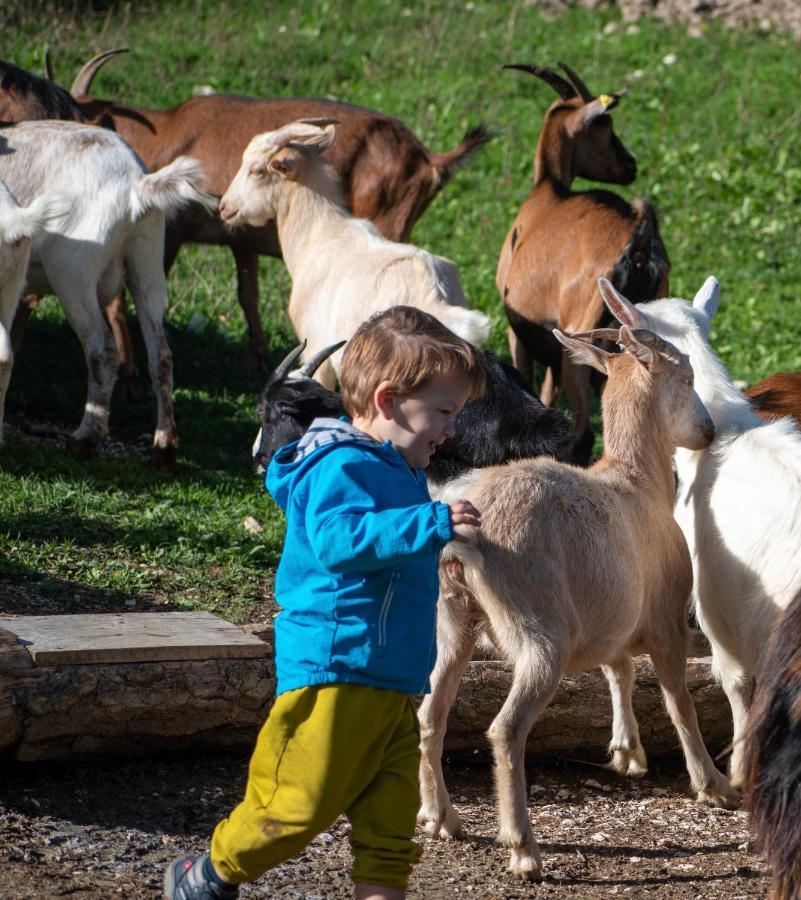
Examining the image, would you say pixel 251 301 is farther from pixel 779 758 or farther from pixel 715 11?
pixel 715 11

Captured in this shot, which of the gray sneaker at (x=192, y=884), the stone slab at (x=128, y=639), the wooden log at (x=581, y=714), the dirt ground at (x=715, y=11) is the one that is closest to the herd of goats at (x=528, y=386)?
the wooden log at (x=581, y=714)

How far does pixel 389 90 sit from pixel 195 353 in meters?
7.40

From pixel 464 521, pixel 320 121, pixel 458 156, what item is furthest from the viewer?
pixel 458 156

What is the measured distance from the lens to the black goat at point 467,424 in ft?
18.5

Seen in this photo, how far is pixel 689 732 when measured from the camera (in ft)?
14.5

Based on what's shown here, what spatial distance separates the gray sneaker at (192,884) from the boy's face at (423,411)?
1.08 m

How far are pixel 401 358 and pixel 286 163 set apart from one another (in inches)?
193

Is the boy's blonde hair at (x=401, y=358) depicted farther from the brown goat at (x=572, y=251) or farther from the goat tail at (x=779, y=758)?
the brown goat at (x=572, y=251)

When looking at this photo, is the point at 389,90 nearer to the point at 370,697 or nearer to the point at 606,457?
the point at 606,457

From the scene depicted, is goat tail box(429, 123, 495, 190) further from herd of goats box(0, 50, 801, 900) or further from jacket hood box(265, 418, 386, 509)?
jacket hood box(265, 418, 386, 509)

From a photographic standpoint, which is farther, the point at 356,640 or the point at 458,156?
the point at 458,156

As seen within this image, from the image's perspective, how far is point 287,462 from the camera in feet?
10.3

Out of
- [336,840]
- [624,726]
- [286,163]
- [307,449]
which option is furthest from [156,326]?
[307,449]

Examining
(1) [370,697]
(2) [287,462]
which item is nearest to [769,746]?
(1) [370,697]
